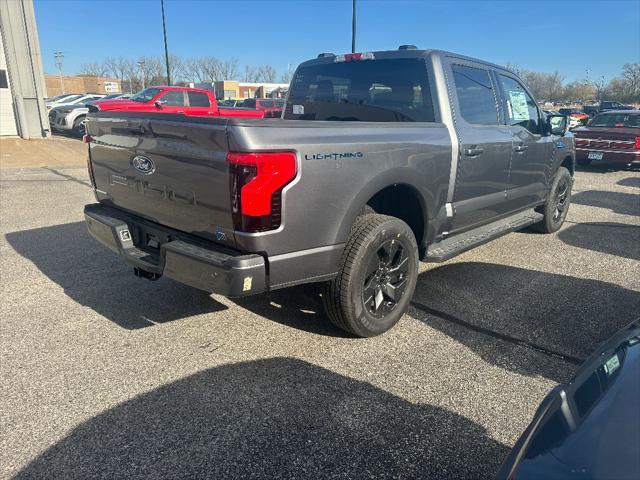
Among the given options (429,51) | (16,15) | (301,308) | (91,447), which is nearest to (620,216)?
(429,51)

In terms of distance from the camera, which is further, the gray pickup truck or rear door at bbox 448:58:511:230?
rear door at bbox 448:58:511:230

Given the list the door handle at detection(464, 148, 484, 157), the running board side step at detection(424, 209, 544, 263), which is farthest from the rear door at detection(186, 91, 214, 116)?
the door handle at detection(464, 148, 484, 157)

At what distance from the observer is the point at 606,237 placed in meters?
6.38

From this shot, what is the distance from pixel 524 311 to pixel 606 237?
3.27 m

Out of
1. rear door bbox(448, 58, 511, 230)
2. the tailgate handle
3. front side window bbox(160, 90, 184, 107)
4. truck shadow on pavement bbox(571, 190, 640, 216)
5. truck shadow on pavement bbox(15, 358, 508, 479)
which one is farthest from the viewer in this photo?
front side window bbox(160, 90, 184, 107)

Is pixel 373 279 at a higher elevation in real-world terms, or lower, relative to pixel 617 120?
lower

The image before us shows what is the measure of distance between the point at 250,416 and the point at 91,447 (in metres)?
0.78

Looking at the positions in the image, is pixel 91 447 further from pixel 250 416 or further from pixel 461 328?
pixel 461 328

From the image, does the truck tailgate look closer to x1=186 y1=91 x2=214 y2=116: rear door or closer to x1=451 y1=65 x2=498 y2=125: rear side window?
x1=451 y1=65 x2=498 y2=125: rear side window

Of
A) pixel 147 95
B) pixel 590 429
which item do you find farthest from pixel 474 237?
pixel 147 95

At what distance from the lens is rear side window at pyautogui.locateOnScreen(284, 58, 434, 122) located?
3.94m

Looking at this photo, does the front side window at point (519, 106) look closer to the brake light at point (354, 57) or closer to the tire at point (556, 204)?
the tire at point (556, 204)

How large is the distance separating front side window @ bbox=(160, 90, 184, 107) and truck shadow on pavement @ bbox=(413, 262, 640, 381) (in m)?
12.3

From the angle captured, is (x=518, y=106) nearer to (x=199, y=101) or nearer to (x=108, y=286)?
(x=108, y=286)
